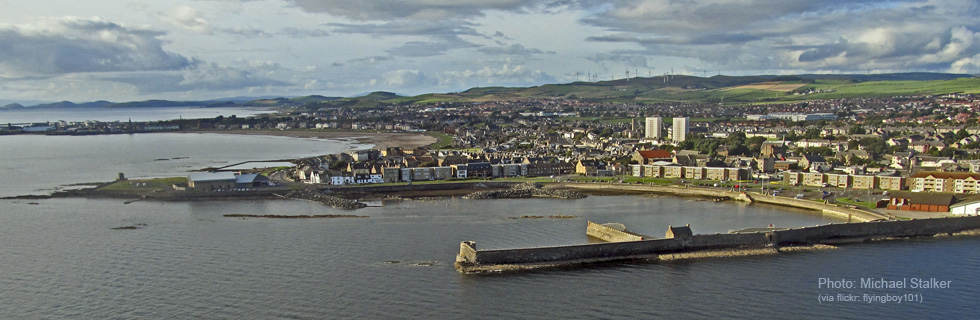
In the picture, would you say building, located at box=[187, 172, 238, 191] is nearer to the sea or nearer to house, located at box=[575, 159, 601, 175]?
the sea

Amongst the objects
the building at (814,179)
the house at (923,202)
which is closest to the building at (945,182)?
the building at (814,179)

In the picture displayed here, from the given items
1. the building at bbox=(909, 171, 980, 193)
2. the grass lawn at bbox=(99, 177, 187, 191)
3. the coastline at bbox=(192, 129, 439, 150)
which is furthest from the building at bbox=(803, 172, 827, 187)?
the coastline at bbox=(192, 129, 439, 150)

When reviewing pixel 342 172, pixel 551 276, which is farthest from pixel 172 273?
pixel 342 172

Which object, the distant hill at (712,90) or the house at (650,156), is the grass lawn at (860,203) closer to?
the house at (650,156)

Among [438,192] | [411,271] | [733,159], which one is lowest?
[411,271]

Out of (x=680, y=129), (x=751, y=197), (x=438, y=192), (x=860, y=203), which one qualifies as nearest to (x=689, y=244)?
(x=860, y=203)

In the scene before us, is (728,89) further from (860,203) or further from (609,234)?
(609,234)
